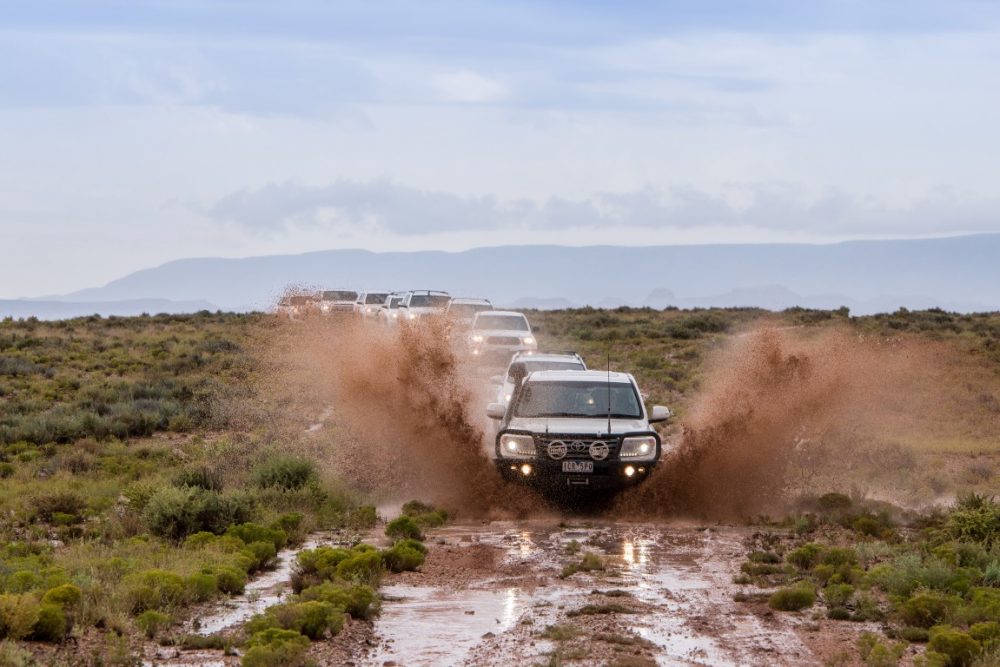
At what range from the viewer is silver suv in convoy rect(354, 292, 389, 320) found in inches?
1996

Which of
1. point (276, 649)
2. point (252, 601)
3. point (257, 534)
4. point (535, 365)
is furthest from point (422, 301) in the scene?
point (276, 649)

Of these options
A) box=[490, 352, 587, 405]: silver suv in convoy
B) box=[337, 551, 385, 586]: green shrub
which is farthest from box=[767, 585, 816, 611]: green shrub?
box=[490, 352, 587, 405]: silver suv in convoy

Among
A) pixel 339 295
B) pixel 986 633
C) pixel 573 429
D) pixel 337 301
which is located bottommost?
pixel 986 633

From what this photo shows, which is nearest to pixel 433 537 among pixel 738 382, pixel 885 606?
pixel 885 606

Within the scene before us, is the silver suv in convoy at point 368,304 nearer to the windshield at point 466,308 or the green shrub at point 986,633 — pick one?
the windshield at point 466,308

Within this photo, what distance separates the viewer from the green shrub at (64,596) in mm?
9070

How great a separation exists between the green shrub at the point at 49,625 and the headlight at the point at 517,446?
6.92 meters

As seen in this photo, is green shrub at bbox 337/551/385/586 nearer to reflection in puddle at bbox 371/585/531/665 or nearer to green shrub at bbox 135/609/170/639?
reflection in puddle at bbox 371/585/531/665

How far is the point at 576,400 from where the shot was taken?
15906 millimetres

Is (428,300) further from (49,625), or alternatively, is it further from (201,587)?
(49,625)

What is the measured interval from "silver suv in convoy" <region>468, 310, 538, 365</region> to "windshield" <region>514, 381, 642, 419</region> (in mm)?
15362

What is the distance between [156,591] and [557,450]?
5.82 meters

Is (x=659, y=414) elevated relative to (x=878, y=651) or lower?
elevated

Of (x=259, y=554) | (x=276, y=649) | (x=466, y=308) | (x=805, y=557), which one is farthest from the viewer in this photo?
(x=466, y=308)
